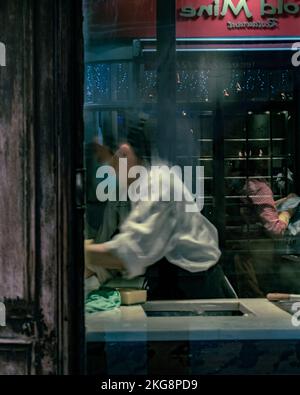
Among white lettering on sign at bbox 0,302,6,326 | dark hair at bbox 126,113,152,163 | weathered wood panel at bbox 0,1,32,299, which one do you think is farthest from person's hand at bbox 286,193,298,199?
white lettering on sign at bbox 0,302,6,326

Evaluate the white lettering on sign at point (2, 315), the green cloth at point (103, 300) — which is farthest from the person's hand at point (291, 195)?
the white lettering on sign at point (2, 315)

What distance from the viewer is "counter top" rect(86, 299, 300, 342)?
2.85 meters

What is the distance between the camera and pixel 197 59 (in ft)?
10.1

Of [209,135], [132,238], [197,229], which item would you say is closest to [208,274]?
[197,229]

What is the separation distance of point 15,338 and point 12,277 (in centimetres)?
24

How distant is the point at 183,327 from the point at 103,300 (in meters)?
0.39

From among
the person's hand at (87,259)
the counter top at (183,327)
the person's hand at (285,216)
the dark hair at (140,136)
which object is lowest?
the counter top at (183,327)

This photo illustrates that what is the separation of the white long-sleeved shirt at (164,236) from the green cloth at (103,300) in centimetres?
12

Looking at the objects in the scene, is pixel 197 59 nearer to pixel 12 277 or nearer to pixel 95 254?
pixel 95 254

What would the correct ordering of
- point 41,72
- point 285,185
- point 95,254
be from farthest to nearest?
point 285,185
point 95,254
point 41,72

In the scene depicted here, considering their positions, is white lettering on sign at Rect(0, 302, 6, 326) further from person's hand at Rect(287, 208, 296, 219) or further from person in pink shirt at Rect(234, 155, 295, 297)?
person's hand at Rect(287, 208, 296, 219)

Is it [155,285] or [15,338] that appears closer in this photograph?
[15,338]

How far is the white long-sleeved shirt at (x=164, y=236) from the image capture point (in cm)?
298

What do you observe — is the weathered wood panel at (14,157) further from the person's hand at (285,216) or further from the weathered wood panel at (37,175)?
the person's hand at (285,216)
